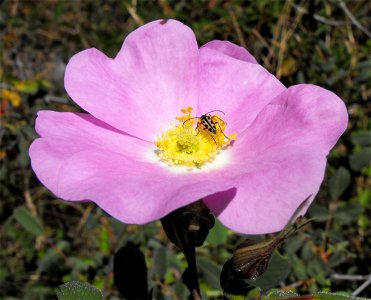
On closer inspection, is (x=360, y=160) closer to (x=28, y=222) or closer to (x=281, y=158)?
(x=281, y=158)

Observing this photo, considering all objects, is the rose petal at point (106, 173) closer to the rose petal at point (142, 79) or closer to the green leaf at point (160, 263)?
the rose petal at point (142, 79)

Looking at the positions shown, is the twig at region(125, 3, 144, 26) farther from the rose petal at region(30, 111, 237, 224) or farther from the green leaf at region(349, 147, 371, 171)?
Result: the rose petal at region(30, 111, 237, 224)

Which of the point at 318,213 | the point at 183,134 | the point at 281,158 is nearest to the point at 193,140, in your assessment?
the point at 183,134

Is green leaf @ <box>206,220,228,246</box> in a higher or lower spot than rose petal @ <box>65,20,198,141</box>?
lower

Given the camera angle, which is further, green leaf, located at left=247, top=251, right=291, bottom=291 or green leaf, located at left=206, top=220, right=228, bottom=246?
green leaf, located at left=206, top=220, right=228, bottom=246

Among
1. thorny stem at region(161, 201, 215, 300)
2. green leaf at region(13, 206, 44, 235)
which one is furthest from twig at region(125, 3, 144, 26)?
thorny stem at region(161, 201, 215, 300)

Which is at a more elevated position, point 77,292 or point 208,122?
point 208,122

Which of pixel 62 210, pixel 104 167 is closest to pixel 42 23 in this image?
pixel 62 210
